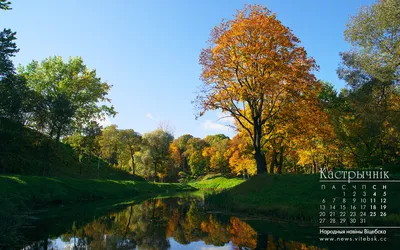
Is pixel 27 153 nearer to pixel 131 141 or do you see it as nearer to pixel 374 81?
pixel 131 141

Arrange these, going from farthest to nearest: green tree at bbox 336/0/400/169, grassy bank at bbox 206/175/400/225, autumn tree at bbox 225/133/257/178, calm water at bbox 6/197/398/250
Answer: autumn tree at bbox 225/133/257/178, green tree at bbox 336/0/400/169, grassy bank at bbox 206/175/400/225, calm water at bbox 6/197/398/250

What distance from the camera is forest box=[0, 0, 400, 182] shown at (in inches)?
963

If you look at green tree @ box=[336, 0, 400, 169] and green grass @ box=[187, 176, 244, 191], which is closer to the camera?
green tree @ box=[336, 0, 400, 169]

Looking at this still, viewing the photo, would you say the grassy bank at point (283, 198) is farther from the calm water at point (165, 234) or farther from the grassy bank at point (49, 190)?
the grassy bank at point (49, 190)

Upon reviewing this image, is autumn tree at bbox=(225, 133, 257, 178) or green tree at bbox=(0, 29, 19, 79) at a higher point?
green tree at bbox=(0, 29, 19, 79)

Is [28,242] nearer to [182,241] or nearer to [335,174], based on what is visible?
[182,241]

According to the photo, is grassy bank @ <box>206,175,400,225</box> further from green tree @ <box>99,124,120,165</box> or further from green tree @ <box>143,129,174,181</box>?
green tree @ <box>99,124,120,165</box>

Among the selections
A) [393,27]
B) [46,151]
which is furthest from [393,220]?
[46,151]

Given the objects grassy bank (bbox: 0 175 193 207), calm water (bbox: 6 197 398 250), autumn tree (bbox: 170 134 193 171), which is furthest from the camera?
autumn tree (bbox: 170 134 193 171)

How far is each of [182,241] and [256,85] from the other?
52.8 feet
